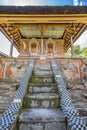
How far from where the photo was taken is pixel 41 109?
11.0 feet

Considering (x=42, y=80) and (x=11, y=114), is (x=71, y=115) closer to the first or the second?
(x=11, y=114)

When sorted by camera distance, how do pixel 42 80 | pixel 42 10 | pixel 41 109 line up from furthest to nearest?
pixel 42 10 < pixel 42 80 < pixel 41 109

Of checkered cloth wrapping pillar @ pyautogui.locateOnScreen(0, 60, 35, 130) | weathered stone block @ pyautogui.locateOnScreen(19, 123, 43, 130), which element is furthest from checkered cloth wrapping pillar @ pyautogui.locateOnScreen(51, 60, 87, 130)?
checkered cloth wrapping pillar @ pyautogui.locateOnScreen(0, 60, 35, 130)

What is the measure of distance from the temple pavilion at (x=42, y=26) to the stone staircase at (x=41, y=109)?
3767 millimetres

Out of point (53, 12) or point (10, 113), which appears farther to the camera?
point (53, 12)

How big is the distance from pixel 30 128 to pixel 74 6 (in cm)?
649

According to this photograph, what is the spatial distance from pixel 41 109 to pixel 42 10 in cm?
532

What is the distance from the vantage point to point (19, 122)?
272cm

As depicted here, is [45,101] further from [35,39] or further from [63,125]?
[35,39]

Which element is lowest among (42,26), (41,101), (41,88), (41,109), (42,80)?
(41,109)

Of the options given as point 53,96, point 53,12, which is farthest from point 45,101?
point 53,12

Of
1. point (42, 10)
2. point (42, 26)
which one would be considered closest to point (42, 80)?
point (42, 10)

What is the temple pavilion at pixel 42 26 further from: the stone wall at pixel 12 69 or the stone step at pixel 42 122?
the stone step at pixel 42 122

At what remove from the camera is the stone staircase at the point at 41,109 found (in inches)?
107
